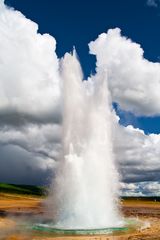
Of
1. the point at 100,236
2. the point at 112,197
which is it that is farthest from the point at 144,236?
the point at 112,197

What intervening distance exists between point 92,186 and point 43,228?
6811 millimetres

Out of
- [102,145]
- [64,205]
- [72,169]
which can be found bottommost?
[64,205]

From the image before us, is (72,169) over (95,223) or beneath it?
over

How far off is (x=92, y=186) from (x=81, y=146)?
4375 millimetres

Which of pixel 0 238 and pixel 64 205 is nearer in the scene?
pixel 0 238

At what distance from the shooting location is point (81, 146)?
1703 inches

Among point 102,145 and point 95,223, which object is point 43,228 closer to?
point 95,223

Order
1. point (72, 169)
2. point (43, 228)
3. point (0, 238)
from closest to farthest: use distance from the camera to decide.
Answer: point (0, 238) < point (43, 228) < point (72, 169)

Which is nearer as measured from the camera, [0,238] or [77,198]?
[0,238]

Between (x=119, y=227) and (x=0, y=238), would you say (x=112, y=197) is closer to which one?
(x=119, y=227)

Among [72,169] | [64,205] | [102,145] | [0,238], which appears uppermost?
[102,145]

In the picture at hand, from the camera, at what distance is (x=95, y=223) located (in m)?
41.3

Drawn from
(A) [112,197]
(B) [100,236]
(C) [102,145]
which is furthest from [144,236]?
(C) [102,145]

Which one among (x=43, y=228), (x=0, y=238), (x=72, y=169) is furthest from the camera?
(x=72, y=169)
